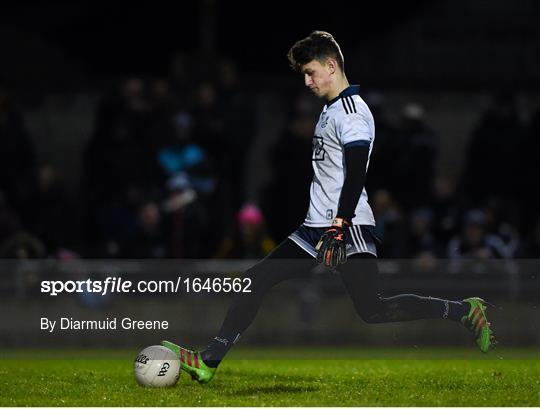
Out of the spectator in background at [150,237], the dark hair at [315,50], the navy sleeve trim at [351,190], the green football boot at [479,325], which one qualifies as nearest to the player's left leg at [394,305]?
the green football boot at [479,325]

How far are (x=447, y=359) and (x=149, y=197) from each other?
243 inches

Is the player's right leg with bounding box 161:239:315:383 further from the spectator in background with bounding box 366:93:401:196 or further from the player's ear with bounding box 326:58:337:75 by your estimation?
the spectator in background with bounding box 366:93:401:196

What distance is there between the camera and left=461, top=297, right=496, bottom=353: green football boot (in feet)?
→ 39.7

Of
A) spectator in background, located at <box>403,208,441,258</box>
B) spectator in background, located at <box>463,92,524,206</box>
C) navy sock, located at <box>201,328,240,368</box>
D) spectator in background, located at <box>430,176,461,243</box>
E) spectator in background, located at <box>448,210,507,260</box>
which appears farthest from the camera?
spectator in background, located at <box>463,92,524,206</box>

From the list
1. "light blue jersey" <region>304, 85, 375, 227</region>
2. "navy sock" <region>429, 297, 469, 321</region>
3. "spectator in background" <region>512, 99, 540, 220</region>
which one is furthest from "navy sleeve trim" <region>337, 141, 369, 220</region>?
"spectator in background" <region>512, 99, 540, 220</region>

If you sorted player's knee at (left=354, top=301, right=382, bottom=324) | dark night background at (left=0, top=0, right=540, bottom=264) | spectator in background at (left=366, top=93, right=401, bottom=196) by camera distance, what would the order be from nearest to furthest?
player's knee at (left=354, top=301, right=382, bottom=324) → dark night background at (left=0, top=0, right=540, bottom=264) → spectator in background at (left=366, top=93, right=401, bottom=196)

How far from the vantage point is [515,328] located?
16.4 metres

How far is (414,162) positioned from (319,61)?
30.7 ft

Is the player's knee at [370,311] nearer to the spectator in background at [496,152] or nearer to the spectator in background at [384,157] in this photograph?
the spectator in background at [384,157]

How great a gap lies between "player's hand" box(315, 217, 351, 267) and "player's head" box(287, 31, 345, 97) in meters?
1.02

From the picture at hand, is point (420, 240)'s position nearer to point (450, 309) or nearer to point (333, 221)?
point (450, 309)

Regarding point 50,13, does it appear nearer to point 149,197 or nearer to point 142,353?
point 149,197

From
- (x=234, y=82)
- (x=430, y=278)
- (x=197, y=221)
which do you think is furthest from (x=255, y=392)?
(x=234, y=82)

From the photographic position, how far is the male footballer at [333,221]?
1146cm
